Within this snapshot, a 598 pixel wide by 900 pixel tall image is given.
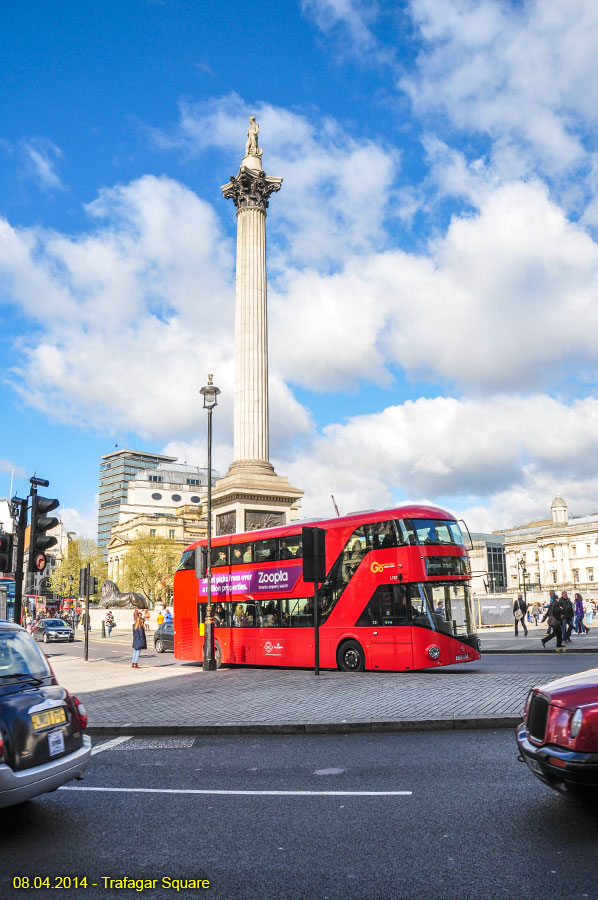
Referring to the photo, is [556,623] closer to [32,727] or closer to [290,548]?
[290,548]

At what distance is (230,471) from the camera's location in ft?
Answer: 140

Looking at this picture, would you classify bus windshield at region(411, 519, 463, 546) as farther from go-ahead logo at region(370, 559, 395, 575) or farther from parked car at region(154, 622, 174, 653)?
parked car at region(154, 622, 174, 653)

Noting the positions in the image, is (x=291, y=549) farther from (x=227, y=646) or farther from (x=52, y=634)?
(x=52, y=634)

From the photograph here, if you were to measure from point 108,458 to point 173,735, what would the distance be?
639 feet

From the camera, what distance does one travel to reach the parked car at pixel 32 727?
17.5 ft

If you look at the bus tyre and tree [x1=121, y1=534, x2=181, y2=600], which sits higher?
tree [x1=121, y1=534, x2=181, y2=600]

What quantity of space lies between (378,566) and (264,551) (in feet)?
13.5

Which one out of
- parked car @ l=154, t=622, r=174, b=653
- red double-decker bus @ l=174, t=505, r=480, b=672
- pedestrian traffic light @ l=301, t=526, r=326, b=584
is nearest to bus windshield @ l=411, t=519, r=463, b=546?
red double-decker bus @ l=174, t=505, r=480, b=672

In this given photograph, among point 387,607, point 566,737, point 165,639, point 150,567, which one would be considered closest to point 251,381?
point 165,639

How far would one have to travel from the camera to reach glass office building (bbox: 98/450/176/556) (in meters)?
189

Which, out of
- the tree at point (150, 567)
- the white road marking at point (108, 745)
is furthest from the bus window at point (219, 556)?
the tree at point (150, 567)

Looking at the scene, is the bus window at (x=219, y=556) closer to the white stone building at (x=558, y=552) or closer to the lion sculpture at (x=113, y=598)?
the lion sculpture at (x=113, y=598)

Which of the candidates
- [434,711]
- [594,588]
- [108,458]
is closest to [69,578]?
[594,588]

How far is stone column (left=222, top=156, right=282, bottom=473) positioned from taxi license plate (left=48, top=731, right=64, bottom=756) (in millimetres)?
35621
